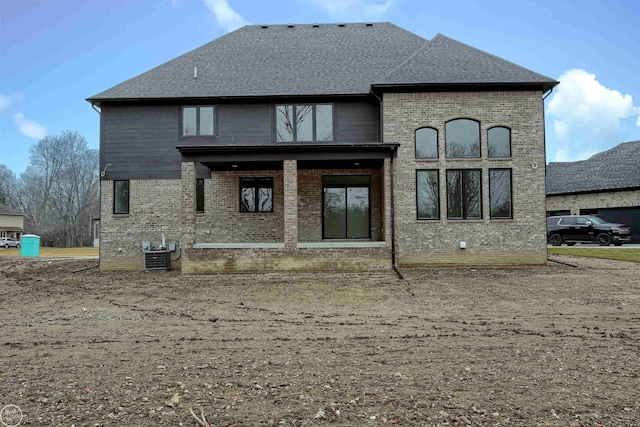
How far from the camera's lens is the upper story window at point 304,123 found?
1495 centimetres

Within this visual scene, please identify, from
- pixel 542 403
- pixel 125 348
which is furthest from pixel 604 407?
pixel 125 348

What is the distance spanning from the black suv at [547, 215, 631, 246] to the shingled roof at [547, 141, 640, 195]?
5.54 metres

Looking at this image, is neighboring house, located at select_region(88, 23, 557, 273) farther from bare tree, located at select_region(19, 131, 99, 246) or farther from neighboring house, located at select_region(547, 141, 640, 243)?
bare tree, located at select_region(19, 131, 99, 246)

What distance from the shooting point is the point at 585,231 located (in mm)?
23797

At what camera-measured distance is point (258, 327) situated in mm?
6270

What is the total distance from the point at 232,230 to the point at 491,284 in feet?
28.1

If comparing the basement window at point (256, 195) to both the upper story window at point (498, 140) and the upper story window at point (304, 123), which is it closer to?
the upper story window at point (304, 123)

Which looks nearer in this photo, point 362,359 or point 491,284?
point 362,359

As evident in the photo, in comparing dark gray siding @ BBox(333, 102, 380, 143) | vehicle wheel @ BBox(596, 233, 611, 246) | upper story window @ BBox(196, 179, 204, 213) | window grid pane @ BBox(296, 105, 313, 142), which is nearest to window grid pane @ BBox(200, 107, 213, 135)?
upper story window @ BBox(196, 179, 204, 213)

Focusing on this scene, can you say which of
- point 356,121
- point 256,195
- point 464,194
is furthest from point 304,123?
point 464,194

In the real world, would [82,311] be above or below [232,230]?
below

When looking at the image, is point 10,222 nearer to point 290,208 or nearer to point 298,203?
point 298,203

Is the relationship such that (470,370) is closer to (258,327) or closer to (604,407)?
(604,407)

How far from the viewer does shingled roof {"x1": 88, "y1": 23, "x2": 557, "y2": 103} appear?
47.3 ft
